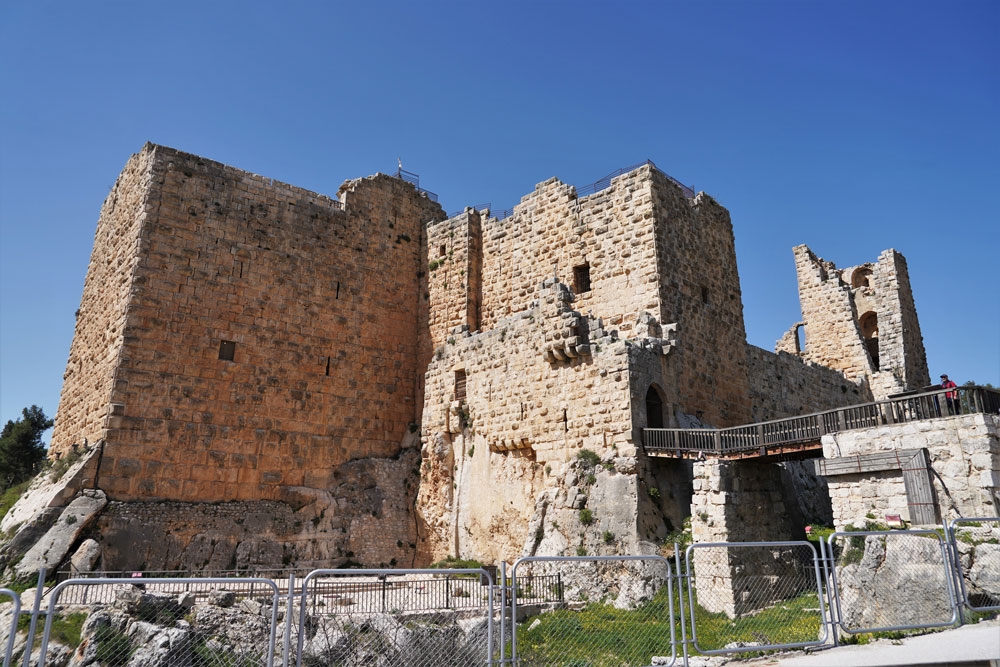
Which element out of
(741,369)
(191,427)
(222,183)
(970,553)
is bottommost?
(970,553)

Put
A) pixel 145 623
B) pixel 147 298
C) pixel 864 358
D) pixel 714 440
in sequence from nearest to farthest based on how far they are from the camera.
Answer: pixel 145 623, pixel 714 440, pixel 147 298, pixel 864 358

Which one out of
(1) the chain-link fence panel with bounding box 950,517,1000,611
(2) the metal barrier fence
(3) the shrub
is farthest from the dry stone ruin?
(1) the chain-link fence panel with bounding box 950,517,1000,611

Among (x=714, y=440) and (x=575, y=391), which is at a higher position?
(x=575, y=391)

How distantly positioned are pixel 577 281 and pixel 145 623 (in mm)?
11751

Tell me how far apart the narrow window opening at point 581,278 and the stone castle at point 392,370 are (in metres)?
0.05

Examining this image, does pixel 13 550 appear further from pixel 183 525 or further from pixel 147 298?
pixel 147 298

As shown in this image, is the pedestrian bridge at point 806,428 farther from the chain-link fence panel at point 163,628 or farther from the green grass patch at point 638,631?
the chain-link fence panel at point 163,628

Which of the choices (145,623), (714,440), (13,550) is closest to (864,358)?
(714,440)

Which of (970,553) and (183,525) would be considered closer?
(970,553)

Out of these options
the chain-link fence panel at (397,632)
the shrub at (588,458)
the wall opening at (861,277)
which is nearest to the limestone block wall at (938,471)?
the shrub at (588,458)

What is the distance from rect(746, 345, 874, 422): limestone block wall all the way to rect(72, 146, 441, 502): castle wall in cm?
925

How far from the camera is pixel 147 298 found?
16.8 metres

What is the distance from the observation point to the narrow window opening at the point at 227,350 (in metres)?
17.5

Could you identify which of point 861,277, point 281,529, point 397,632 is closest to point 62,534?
point 281,529
